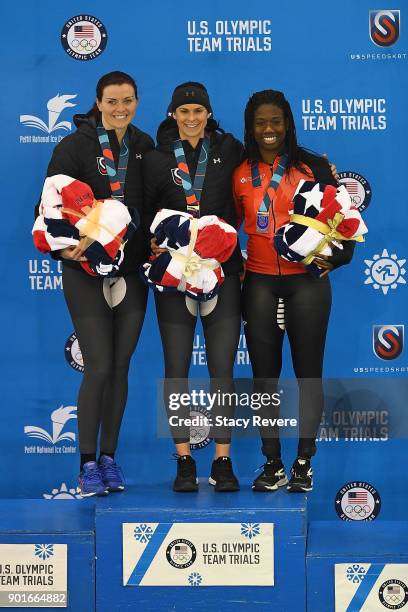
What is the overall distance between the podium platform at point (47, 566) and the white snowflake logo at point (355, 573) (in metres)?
0.86

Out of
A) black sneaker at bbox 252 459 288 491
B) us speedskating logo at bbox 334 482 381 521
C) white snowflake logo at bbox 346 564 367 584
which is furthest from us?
us speedskating logo at bbox 334 482 381 521

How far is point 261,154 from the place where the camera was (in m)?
3.85

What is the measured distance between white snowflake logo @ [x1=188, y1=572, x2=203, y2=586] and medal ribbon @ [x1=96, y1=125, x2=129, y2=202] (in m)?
1.32

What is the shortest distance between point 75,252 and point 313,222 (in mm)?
823

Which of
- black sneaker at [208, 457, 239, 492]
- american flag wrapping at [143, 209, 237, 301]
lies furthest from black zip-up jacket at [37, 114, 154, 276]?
black sneaker at [208, 457, 239, 492]

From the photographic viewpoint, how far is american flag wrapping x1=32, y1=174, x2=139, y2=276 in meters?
3.69

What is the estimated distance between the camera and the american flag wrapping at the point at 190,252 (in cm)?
371

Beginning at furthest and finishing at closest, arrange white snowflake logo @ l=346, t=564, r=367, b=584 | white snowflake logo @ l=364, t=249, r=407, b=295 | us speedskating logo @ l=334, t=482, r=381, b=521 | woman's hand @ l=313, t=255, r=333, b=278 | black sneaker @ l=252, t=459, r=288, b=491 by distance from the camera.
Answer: us speedskating logo @ l=334, t=482, r=381, b=521 < white snowflake logo @ l=364, t=249, r=407, b=295 < black sneaker @ l=252, t=459, r=288, b=491 < woman's hand @ l=313, t=255, r=333, b=278 < white snowflake logo @ l=346, t=564, r=367, b=584

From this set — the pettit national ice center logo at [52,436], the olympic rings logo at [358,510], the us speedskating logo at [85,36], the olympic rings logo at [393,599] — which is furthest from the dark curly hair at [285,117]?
the olympic rings logo at [358,510]

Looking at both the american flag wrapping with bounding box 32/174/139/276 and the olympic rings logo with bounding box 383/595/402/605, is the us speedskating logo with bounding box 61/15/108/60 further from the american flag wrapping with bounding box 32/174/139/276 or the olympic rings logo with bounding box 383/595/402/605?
the olympic rings logo with bounding box 383/595/402/605

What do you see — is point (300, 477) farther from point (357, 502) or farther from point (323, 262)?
point (357, 502)

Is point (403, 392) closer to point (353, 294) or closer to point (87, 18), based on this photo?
point (353, 294)

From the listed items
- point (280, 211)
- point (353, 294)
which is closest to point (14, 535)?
point (280, 211)

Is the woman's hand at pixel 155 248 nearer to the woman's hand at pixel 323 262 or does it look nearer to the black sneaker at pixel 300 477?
the woman's hand at pixel 323 262
